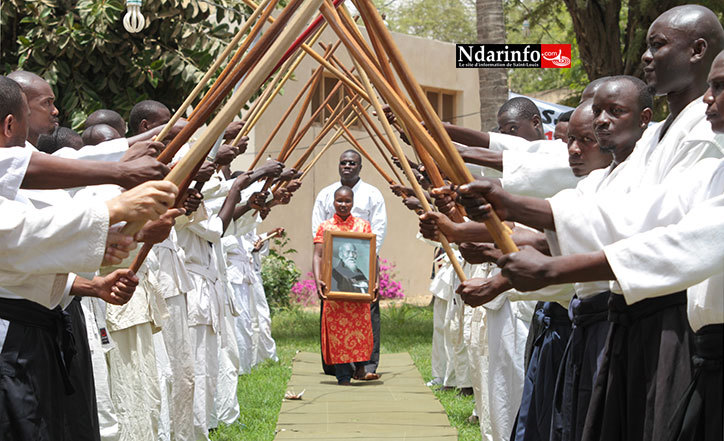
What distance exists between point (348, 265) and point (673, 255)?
269 inches

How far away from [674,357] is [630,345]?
22 cm

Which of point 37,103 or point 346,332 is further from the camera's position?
point 346,332

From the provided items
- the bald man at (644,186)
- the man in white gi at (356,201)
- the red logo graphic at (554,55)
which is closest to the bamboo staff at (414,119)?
the bald man at (644,186)

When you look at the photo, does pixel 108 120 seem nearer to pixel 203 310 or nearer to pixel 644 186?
pixel 203 310

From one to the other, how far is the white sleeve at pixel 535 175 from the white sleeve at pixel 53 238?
7.71 feet

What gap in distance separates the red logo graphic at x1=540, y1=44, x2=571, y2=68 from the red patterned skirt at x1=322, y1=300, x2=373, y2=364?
500 cm

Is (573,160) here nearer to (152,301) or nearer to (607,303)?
(607,303)

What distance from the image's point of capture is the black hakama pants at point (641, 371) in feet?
10.3

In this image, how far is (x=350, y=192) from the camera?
990 centimetres

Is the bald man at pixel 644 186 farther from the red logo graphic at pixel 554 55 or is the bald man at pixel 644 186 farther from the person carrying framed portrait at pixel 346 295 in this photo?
the red logo graphic at pixel 554 55

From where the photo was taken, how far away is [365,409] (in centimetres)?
830

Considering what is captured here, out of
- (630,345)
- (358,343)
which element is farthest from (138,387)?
(358,343)

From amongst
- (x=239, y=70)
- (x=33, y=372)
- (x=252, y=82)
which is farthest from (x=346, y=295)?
(x=252, y=82)

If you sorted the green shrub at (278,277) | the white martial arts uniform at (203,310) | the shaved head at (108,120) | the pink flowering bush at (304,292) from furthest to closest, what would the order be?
the pink flowering bush at (304,292) < the green shrub at (278,277) < the white martial arts uniform at (203,310) < the shaved head at (108,120)
